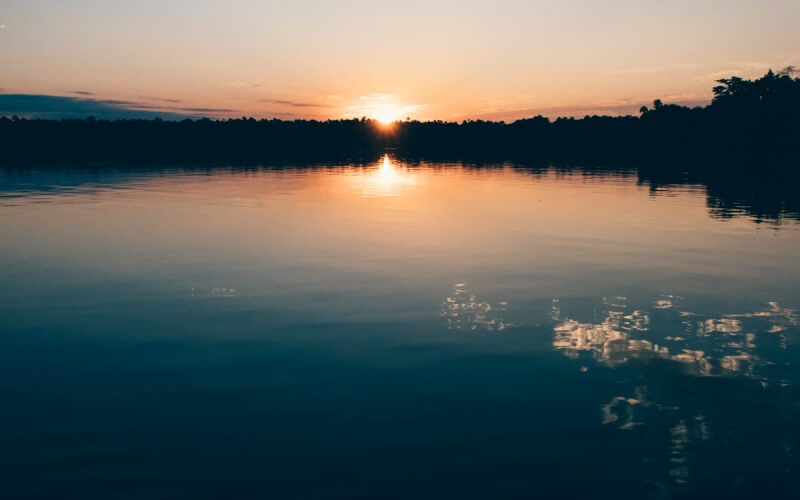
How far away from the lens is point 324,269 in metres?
25.1

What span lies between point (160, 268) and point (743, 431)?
69.9 ft

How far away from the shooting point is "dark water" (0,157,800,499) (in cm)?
1002

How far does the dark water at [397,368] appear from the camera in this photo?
1002cm

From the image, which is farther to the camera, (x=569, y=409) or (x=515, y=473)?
(x=569, y=409)

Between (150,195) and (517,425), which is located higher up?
(150,195)

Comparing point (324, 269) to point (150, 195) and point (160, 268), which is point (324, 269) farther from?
point (150, 195)

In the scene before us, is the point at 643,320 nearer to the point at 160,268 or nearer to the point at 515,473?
the point at 515,473

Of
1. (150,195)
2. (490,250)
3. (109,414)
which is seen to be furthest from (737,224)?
(150,195)

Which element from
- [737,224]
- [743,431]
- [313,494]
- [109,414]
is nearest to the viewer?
[313,494]

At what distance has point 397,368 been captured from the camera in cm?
1441

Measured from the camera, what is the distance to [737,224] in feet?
128

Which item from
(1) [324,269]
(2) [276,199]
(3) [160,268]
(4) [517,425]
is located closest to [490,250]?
(1) [324,269]

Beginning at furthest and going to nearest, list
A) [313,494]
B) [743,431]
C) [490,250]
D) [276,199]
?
[276,199], [490,250], [743,431], [313,494]

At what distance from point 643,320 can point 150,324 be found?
1404 centimetres
